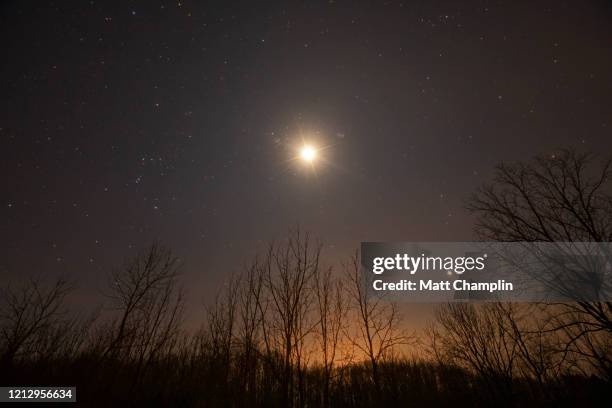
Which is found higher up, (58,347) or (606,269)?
(606,269)

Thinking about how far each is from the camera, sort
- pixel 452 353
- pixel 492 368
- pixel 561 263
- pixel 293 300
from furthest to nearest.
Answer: pixel 452 353 < pixel 492 368 < pixel 293 300 < pixel 561 263

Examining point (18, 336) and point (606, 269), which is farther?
point (18, 336)

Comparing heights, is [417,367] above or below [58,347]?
below

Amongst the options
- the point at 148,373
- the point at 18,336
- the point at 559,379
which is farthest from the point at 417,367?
the point at 18,336

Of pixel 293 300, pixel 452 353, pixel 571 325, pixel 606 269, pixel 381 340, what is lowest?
pixel 452 353

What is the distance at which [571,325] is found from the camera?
10.1 metres

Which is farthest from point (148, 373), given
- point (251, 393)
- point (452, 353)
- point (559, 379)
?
point (559, 379)

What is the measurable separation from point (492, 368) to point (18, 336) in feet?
95.8

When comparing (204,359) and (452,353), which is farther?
(204,359)

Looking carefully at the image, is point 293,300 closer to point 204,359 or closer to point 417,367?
point 204,359

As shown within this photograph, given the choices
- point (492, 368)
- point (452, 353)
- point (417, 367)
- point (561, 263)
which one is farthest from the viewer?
point (417, 367)

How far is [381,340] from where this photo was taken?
12.6 m

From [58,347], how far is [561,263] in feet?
84.0

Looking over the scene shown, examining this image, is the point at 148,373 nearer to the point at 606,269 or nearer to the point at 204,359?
the point at 204,359
